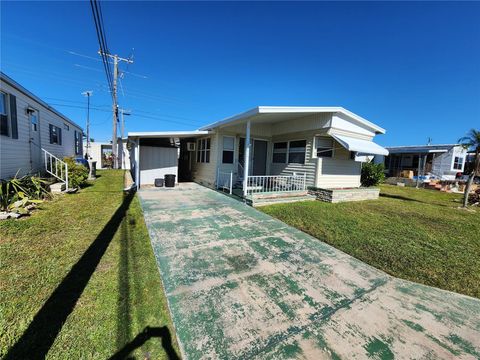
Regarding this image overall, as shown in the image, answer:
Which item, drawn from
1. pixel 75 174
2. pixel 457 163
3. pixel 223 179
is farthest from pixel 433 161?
pixel 75 174

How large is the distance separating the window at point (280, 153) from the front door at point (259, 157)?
490 millimetres

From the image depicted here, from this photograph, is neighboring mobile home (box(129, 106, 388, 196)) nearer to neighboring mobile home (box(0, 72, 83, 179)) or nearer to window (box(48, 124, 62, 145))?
neighboring mobile home (box(0, 72, 83, 179))

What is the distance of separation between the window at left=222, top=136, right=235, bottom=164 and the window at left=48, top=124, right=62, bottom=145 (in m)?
9.16

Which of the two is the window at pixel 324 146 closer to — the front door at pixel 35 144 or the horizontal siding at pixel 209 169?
the horizontal siding at pixel 209 169

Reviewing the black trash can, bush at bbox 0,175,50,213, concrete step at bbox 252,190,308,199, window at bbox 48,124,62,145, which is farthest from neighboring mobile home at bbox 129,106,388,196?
window at bbox 48,124,62,145

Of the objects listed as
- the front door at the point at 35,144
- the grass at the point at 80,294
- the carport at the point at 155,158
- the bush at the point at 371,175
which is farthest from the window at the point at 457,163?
the front door at the point at 35,144

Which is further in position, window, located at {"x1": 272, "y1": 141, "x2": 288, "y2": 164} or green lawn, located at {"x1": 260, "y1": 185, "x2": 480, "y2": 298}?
window, located at {"x1": 272, "y1": 141, "x2": 288, "y2": 164}

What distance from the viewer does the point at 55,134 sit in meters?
11.8

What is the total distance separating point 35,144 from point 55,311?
1026 centimetres

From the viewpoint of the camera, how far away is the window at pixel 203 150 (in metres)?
11.4

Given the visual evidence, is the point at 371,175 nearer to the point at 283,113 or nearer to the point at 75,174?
the point at 283,113

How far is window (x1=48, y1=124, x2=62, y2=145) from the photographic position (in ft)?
36.8

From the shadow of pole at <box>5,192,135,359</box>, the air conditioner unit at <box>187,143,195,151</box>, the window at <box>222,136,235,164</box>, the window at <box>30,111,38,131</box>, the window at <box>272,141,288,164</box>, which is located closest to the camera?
the shadow of pole at <box>5,192,135,359</box>

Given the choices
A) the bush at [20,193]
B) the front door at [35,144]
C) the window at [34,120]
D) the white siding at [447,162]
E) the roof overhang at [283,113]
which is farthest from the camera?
the white siding at [447,162]
